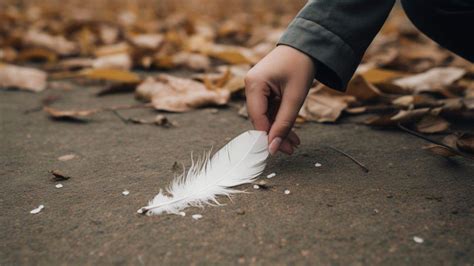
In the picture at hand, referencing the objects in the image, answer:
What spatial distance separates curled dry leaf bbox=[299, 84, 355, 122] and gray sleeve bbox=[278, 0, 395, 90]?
0.43m

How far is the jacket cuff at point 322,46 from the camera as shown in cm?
115

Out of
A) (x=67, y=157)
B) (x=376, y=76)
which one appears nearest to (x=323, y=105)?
(x=376, y=76)

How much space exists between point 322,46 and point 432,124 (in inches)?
22.7

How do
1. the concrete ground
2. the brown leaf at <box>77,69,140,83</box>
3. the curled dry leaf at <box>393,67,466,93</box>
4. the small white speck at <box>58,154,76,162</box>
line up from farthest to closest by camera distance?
the brown leaf at <box>77,69,140,83</box> < the curled dry leaf at <box>393,67,466,93</box> < the small white speck at <box>58,154,76,162</box> < the concrete ground

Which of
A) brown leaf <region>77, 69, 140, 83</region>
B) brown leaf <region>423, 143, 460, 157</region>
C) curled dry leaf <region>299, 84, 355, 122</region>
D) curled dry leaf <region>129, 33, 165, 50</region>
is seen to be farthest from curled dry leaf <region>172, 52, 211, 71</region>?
brown leaf <region>423, 143, 460, 157</region>

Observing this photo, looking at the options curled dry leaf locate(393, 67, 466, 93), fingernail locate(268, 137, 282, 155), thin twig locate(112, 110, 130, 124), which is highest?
fingernail locate(268, 137, 282, 155)

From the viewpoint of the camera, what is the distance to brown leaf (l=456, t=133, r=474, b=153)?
49.9 inches

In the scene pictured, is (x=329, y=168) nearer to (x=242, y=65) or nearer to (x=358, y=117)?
(x=358, y=117)

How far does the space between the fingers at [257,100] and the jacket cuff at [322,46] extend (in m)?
0.14

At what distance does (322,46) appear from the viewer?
3.79ft

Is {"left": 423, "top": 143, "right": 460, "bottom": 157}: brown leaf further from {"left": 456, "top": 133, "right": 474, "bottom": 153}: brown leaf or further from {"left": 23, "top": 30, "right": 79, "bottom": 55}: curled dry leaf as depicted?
{"left": 23, "top": 30, "right": 79, "bottom": 55}: curled dry leaf

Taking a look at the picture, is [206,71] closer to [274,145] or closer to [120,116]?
[120,116]

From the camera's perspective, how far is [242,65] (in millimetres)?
2420

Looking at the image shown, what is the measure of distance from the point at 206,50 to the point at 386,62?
1064 mm
